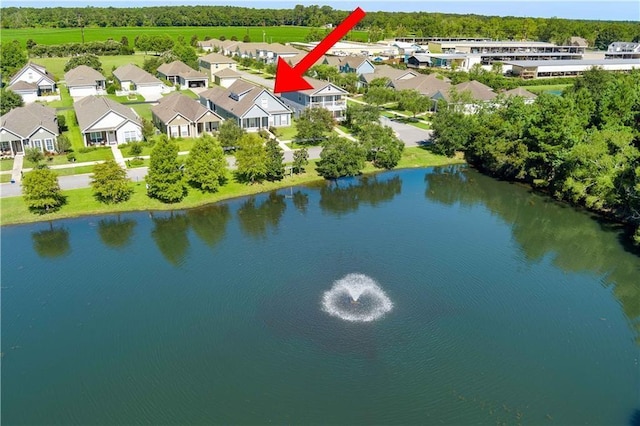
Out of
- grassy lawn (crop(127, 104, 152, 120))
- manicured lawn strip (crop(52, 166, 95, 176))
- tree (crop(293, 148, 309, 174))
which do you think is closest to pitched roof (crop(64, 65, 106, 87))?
grassy lawn (crop(127, 104, 152, 120))

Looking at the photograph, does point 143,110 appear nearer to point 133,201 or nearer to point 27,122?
point 27,122

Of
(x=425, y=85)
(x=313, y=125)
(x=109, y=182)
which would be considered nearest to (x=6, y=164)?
(x=109, y=182)

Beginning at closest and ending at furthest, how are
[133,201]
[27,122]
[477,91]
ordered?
[133,201], [27,122], [477,91]

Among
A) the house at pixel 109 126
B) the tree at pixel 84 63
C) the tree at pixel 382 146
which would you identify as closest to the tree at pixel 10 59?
the tree at pixel 84 63

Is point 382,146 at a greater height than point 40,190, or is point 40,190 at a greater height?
point 382,146

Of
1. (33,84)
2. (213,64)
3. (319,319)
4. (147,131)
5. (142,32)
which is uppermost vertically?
(142,32)

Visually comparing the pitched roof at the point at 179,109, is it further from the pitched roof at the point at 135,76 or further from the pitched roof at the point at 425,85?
the pitched roof at the point at 425,85
